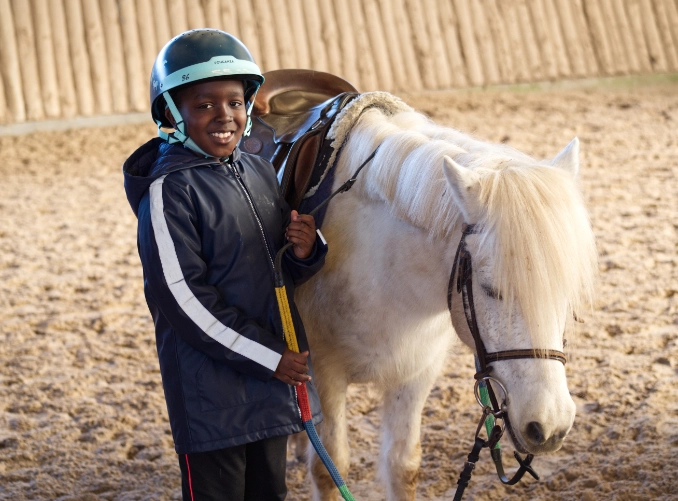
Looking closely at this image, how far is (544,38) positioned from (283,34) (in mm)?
2554

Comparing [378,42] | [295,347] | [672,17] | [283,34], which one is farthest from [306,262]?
[672,17]

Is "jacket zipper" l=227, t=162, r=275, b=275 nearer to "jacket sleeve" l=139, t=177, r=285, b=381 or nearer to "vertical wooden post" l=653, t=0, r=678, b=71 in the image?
"jacket sleeve" l=139, t=177, r=285, b=381

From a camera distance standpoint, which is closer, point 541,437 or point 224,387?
point 541,437

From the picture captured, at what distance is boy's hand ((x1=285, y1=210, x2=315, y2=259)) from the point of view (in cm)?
170

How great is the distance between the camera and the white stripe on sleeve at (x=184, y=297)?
5.06 feet

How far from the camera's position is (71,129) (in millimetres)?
6348

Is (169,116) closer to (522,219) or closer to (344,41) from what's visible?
(522,219)

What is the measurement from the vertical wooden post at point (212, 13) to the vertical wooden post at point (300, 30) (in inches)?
25.4

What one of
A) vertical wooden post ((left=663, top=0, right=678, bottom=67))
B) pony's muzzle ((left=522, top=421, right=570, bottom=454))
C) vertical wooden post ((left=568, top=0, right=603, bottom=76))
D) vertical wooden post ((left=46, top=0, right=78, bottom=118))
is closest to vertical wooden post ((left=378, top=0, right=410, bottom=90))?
vertical wooden post ((left=568, top=0, right=603, bottom=76))

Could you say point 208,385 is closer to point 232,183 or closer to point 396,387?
point 232,183

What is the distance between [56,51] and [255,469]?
18.2ft

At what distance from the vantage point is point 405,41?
22.7 ft

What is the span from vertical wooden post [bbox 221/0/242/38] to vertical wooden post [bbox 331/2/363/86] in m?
0.93

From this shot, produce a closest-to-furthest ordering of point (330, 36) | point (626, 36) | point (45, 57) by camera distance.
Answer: point (45, 57), point (330, 36), point (626, 36)
